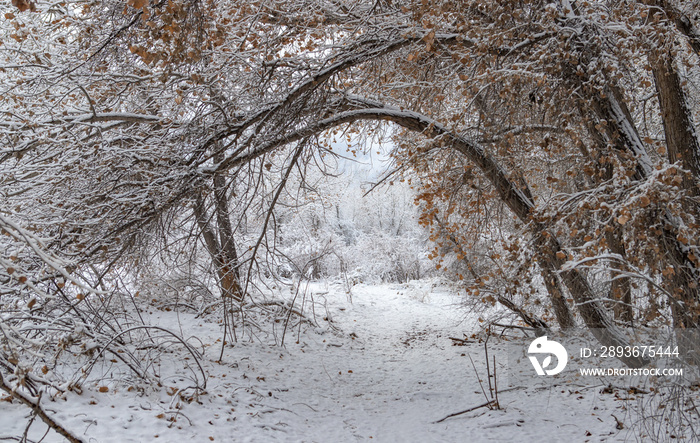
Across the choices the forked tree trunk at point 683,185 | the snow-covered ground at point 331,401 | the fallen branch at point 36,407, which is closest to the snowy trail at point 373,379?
the snow-covered ground at point 331,401

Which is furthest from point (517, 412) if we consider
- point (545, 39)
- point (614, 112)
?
point (545, 39)

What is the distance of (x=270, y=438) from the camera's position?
4.50 m

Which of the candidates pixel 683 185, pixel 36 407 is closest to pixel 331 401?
pixel 36 407

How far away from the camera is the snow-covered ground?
13.4ft

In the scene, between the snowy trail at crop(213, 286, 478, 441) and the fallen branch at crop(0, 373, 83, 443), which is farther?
the snowy trail at crop(213, 286, 478, 441)

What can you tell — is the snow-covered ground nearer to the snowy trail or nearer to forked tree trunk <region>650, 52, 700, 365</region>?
the snowy trail

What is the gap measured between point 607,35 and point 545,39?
53cm

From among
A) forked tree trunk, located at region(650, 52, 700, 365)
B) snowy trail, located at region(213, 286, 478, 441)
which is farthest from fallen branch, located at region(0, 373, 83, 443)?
forked tree trunk, located at region(650, 52, 700, 365)

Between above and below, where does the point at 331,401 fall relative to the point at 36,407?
below

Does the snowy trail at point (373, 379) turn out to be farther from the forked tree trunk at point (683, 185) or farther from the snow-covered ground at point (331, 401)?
the forked tree trunk at point (683, 185)

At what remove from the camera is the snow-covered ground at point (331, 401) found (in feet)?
13.4

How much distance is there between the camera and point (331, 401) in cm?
591

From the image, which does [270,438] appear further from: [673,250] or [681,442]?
[673,250]

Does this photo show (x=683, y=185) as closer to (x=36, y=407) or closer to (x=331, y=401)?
(x=331, y=401)
